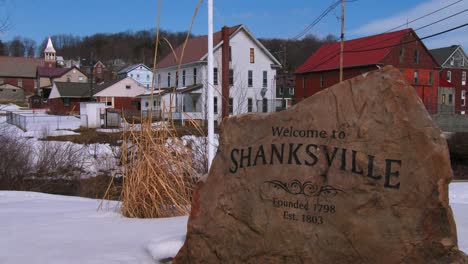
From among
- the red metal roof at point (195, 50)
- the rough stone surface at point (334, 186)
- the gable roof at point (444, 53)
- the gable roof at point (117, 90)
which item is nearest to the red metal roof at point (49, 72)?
the gable roof at point (117, 90)

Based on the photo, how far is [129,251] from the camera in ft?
13.2

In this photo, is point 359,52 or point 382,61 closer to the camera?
point 382,61

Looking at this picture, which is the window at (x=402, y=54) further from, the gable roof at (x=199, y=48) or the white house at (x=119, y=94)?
the white house at (x=119, y=94)

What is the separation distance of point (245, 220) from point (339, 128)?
38.5 inches

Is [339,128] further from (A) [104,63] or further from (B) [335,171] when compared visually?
(A) [104,63]

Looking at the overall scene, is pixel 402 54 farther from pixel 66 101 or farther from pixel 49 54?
pixel 49 54

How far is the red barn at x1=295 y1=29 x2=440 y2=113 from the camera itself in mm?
41969

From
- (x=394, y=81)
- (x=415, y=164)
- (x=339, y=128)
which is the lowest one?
(x=415, y=164)

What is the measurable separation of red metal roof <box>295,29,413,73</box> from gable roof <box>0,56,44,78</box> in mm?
68887

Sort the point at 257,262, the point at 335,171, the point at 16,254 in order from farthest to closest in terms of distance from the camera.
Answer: the point at 16,254
the point at 257,262
the point at 335,171

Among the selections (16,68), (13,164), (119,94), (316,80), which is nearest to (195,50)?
(316,80)

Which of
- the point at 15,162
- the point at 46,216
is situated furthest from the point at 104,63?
the point at 46,216

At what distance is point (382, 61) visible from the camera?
135ft

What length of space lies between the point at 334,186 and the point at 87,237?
258 cm
